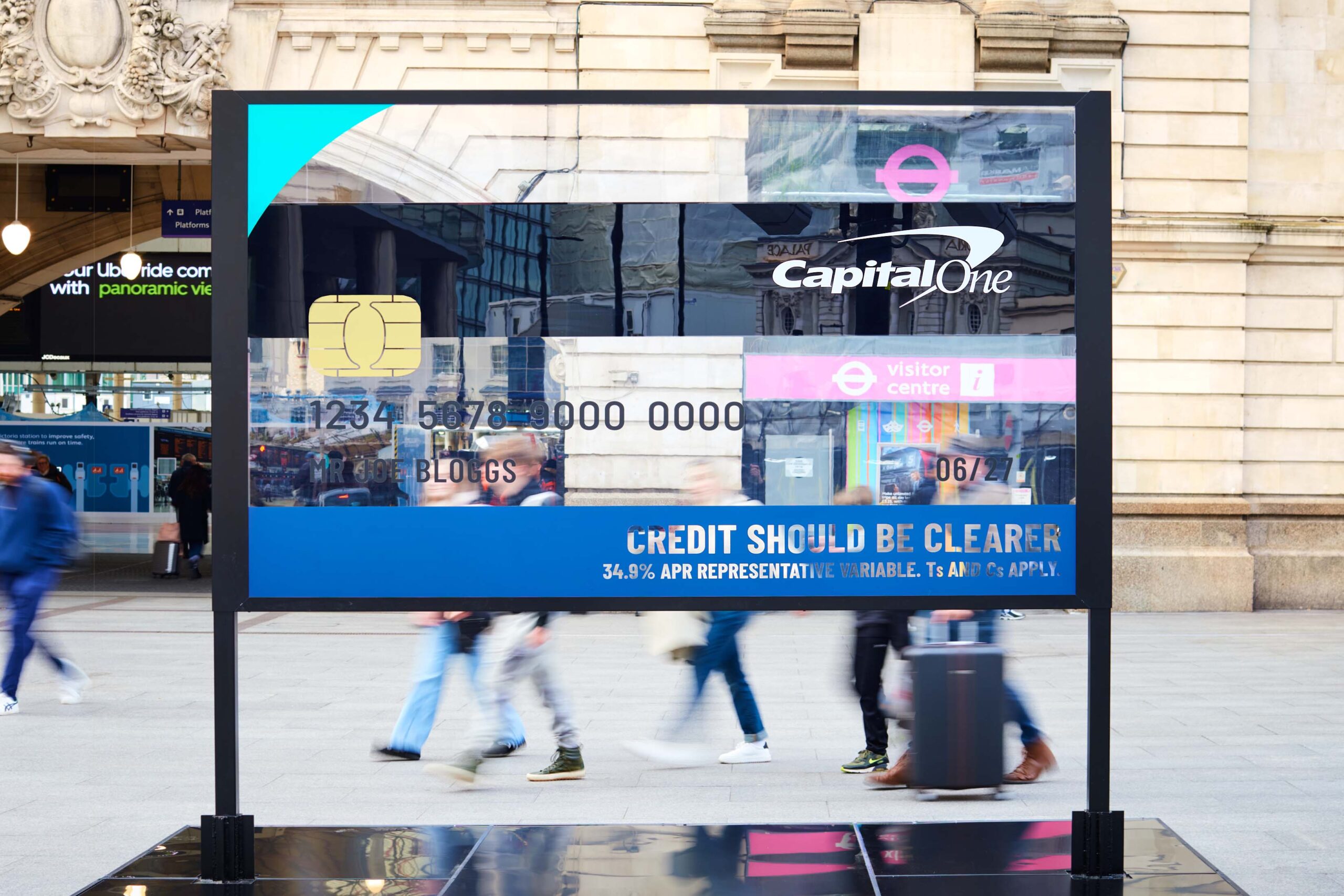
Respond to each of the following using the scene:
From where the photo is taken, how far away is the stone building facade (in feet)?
47.0

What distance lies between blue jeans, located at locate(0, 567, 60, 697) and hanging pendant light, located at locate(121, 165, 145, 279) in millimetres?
11206

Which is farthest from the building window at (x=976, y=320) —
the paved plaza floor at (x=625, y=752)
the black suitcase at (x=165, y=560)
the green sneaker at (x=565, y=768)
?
the black suitcase at (x=165, y=560)

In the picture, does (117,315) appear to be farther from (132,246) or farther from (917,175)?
(917,175)

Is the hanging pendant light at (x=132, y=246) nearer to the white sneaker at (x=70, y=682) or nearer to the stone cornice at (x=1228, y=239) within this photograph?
the white sneaker at (x=70, y=682)

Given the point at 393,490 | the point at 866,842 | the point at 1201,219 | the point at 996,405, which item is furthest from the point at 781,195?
the point at 1201,219

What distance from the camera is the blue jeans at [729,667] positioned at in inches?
260

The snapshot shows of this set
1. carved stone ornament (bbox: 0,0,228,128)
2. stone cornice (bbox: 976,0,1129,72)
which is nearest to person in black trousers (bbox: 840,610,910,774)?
stone cornice (bbox: 976,0,1129,72)

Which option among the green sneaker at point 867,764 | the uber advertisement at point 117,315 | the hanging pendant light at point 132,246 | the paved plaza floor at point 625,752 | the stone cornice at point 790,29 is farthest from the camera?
the uber advertisement at point 117,315

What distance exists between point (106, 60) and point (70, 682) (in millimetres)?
8685

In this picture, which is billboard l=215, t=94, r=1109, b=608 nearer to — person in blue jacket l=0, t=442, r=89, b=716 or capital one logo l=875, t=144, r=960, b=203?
capital one logo l=875, t=144, r=960, b=203

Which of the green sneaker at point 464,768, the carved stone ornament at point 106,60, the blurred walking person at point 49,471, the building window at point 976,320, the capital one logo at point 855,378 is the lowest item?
the green sneaker at point 464,768

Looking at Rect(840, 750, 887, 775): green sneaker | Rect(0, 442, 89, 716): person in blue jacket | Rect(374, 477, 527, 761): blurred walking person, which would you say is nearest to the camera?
Rect(374, 477, 527, 761): blurred walking person

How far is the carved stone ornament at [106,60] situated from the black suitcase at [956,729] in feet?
40.1

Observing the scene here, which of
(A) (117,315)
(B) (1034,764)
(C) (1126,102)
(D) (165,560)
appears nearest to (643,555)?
(B) (1034,764)
